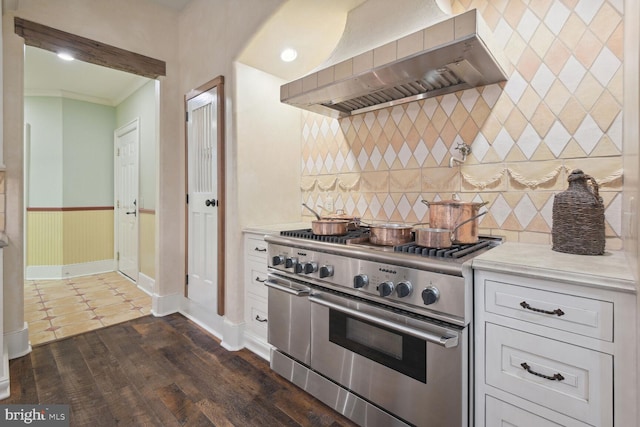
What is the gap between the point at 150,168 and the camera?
13.1 ft

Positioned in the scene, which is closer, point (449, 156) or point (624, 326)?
point (624, 326)

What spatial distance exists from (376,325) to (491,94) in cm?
139

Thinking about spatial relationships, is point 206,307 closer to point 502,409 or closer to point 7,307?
point 7,307

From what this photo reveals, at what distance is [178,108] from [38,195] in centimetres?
305

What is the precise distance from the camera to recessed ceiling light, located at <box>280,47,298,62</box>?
2486mm

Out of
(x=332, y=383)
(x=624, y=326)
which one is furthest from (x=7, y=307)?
(x=624, y=326)

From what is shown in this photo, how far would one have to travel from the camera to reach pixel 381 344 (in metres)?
1.52

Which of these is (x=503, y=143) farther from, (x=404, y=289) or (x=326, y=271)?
(x=326, y=271)

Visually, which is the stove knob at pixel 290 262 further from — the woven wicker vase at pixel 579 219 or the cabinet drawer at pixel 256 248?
the woven wicker vase at pixel 579 219

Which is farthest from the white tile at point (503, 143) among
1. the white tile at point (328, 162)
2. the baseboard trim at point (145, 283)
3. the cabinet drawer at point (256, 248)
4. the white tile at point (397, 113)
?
the baseboard trim at point (145, 283)

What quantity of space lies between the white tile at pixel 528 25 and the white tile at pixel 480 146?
52 centimetres

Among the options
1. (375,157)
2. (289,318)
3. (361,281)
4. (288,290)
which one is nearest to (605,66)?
(375,157)

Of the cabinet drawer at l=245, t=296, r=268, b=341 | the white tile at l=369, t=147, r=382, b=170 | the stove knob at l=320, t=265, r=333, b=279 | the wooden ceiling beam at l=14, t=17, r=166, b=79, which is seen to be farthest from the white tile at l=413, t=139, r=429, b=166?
the wooden ceiling beam at l=14, t=17, r=166, b=79

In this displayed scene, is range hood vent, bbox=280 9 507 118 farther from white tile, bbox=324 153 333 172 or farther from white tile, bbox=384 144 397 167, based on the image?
white tile, bbox=324 153 333 172
